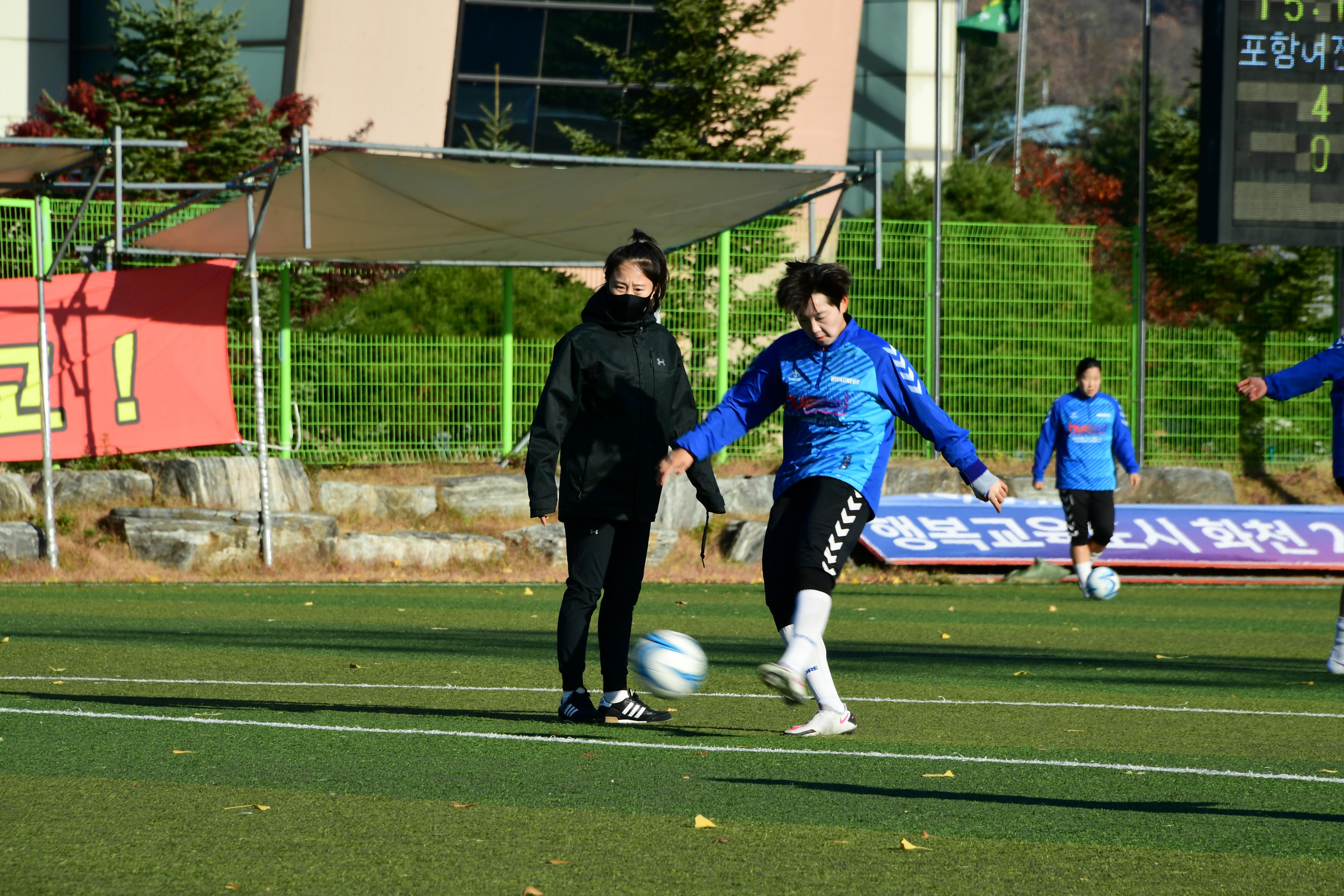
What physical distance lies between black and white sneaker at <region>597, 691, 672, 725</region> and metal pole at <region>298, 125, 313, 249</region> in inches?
261

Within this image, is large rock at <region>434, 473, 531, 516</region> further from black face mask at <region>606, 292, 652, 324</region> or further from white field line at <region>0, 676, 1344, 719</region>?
black face mask at <region>606, 292, 652, 324</region>

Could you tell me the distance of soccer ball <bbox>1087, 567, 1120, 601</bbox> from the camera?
11.9 meters

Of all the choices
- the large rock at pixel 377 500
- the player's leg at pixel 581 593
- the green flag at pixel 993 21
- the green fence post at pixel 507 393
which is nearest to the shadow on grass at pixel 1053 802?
the player's leg at pixel 581 593

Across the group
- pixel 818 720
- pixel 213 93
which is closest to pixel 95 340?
pixel 213 93

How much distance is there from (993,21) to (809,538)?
72.9ft

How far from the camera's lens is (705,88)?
75.3 ft

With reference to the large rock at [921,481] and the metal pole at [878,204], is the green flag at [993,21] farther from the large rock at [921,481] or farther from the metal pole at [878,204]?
the metal pole at [878,204]

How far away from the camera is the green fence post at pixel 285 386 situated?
15.8 metres

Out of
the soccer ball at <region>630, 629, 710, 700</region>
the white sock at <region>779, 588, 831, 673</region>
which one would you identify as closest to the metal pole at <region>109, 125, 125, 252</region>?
the soccer ball at <region>630, 629, 710, 700</region>

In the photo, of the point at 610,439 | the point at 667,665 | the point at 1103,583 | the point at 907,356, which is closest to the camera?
the point at 667,665

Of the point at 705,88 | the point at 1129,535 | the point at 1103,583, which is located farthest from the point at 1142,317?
the point at 705,88

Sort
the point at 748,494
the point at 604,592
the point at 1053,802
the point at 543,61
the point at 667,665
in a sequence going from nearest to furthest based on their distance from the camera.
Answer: the point at 1053,802 → the point at 667,665 → the point at 604,592 → the point at 748,494 → the point at 543,61

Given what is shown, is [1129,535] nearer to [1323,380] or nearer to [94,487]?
[1323,380]

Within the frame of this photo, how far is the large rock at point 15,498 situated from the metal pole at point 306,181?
13.3ft
